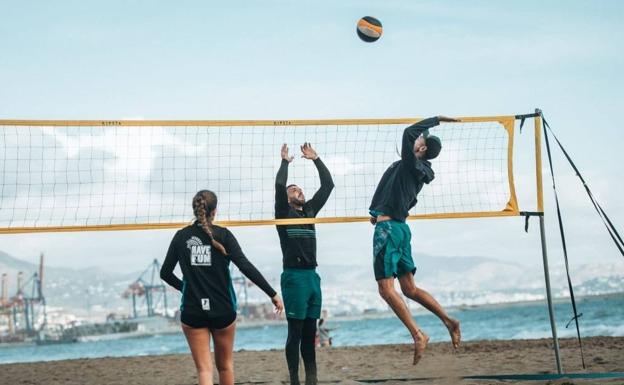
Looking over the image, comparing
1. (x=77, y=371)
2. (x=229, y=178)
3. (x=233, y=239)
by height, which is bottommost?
(x=77, y=371)

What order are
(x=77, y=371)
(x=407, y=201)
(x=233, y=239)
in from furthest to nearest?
(x=77, y=371)
(x=407, y=201)
(x=233, y=239)

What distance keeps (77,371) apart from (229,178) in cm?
524

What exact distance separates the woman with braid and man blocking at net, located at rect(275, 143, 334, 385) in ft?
4.03

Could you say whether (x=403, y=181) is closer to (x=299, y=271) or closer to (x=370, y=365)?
(x=299, y=271)

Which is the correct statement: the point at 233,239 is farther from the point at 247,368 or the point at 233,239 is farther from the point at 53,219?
the point at 247,368

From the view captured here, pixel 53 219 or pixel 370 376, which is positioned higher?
pixel 53 219

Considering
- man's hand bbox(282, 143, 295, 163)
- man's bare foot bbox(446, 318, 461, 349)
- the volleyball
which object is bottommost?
man's bare foot bbox(446, 318, 461, 349)

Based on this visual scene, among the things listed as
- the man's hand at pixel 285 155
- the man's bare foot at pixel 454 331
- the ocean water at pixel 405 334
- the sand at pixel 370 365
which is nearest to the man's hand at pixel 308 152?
the man's hand at pixel 285 155

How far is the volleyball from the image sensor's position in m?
8.22

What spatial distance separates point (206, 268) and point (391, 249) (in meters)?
1.86

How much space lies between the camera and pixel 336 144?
795 centimetres

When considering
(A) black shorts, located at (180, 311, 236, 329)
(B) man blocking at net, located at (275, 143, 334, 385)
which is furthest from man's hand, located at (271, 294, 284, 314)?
(B) man blocking at net, located at (275, 143, 334, 385)

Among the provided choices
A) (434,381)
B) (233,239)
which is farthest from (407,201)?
(434,381)

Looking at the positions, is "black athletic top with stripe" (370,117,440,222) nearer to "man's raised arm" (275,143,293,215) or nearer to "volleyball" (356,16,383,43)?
"man's raised arm" (275,143,293,215)
